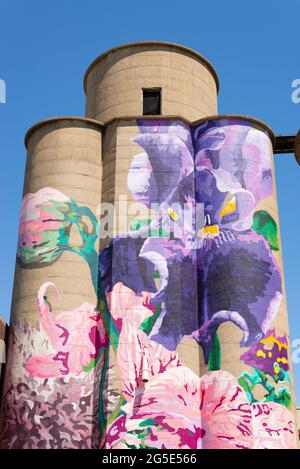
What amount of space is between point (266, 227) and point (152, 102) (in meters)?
8.93

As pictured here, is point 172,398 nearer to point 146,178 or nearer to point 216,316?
point 216,316

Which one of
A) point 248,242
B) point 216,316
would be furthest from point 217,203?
point 216,316

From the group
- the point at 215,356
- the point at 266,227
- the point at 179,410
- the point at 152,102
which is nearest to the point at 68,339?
the point at 179,410

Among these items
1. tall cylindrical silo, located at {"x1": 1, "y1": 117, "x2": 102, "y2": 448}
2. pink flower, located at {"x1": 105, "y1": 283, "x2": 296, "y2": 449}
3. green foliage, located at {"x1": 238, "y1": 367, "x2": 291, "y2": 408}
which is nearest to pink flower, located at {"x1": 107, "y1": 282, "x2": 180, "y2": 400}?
pink flower, located at {"x1": 105, "y1": 283, "x2": 296, "y2": 449}

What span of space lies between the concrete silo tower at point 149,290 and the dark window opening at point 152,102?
30cm

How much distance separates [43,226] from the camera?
84.8 feet

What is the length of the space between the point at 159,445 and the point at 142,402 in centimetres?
170

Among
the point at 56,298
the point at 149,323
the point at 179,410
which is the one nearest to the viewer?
the point at 179,410

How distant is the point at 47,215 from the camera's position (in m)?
26.0

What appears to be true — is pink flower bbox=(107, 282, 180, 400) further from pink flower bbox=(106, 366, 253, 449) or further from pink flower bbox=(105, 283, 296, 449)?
pink flower bbox=(106, 366, 253, 449)

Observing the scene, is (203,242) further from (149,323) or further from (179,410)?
(179,410)

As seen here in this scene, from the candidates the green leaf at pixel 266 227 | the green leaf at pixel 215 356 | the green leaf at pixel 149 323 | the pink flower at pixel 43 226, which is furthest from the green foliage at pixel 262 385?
the pink flower at pixel 43 226

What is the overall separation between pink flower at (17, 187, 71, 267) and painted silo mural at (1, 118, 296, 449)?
0.05 meters

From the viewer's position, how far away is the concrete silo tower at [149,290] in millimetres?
22734
